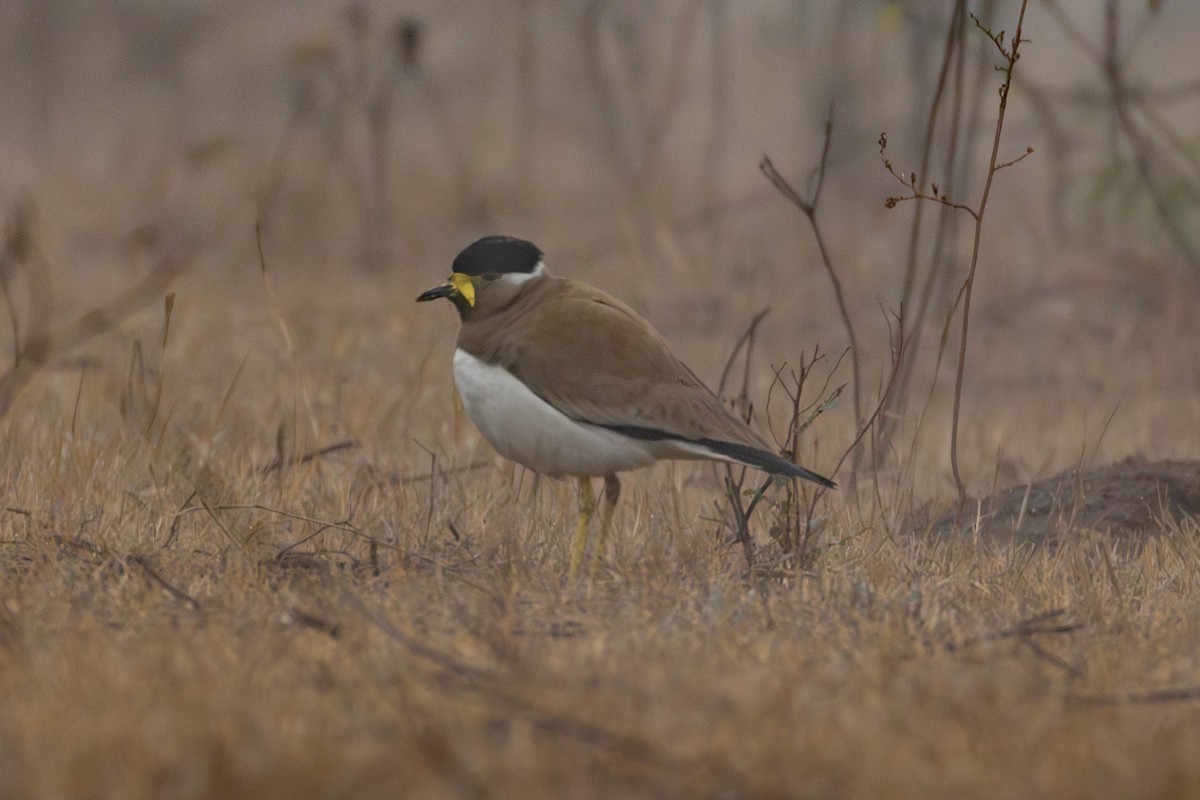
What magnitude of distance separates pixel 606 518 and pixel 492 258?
27.6 inches

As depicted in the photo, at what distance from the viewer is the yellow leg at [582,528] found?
152 inches

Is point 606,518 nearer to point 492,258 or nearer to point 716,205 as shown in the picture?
point 492,258

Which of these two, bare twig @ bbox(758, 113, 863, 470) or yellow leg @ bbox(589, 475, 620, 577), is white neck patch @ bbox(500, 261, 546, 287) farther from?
bare twig @ bbox(758, 113, 863, 470)

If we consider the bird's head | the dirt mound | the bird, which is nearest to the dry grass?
the dirt mound

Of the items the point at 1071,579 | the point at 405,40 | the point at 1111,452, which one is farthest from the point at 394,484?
the point at 405,40

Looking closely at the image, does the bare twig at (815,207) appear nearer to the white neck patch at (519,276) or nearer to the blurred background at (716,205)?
the blurred background at (716,205)

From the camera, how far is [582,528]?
397cm

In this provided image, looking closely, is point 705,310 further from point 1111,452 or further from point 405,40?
point 1111,452

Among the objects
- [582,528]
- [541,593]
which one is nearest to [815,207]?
[582,528]

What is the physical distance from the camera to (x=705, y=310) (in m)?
9.48

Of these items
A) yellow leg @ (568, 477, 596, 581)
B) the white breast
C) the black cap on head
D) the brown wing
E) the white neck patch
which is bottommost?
yellow leg @ (568, 477, 596, 581)

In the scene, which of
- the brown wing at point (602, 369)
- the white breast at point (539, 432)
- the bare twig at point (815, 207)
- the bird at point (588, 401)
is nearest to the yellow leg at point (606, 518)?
the bird at point (588, 401)

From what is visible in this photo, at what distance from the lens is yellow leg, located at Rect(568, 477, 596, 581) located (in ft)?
12.7

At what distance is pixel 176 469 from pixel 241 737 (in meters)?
2.23
